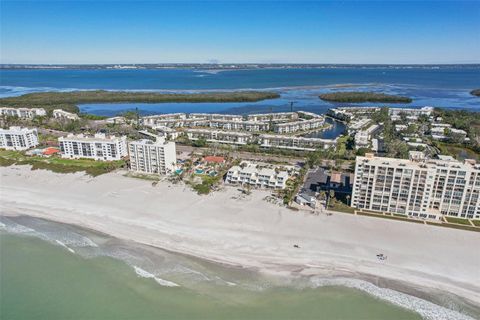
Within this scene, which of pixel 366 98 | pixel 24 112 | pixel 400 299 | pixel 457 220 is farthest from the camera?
pixel 366 98

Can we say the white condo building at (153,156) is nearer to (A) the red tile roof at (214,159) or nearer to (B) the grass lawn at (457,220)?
(A) the red tile roof at (214,159)

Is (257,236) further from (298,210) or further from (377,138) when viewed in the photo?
(377,138)

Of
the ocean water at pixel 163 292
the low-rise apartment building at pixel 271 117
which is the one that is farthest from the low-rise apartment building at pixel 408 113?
the ocean water at pixel 163 292

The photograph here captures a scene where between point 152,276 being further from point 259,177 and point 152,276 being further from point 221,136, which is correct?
point 221,136

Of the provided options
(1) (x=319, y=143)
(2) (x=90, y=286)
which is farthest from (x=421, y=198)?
(2) (x=90, y=286)

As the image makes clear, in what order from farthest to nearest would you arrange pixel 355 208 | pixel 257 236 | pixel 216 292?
1. pixel 355 208
2. pixel 257 236
3. pixel 216 292

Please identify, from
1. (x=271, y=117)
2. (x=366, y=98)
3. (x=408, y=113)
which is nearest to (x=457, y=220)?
(x=271, y=117)

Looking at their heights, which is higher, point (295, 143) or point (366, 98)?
point (366, 98)
